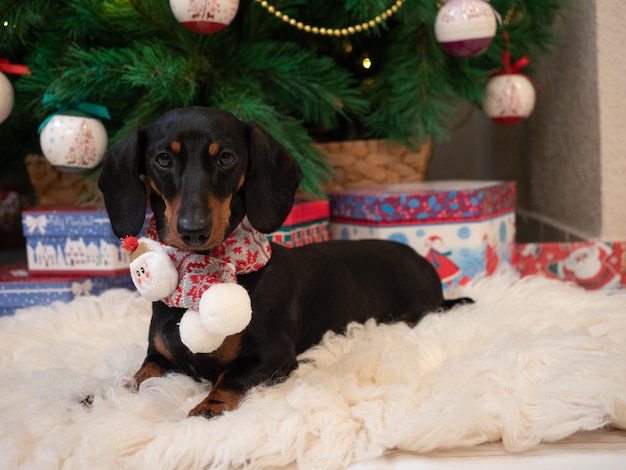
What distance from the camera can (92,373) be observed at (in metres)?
1.31

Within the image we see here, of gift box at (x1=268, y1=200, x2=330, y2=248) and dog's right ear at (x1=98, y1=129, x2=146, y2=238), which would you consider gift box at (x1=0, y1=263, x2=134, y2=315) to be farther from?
dog's right ear at (x1=98, y1=129, x2=146, y2=238)

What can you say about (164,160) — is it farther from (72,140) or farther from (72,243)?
(72,243)

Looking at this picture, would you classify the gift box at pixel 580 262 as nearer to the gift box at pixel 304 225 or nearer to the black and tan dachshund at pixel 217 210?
the gift box at pixel 304 225

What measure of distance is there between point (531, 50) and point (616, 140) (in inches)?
19.4

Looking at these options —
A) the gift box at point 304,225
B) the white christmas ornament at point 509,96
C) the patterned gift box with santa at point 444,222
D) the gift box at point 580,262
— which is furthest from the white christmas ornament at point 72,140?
the gift box at point 580,262

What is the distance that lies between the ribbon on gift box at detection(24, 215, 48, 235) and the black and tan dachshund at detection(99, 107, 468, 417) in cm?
76

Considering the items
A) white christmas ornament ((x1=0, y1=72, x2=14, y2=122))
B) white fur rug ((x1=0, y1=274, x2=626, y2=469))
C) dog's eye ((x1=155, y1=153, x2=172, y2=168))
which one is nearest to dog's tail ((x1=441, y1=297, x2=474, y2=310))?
white fur rug ((x1=0, y1=274, x2=626, y2=469))

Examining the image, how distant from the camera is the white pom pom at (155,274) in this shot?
1.05m

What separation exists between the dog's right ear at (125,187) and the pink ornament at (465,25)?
96 cm

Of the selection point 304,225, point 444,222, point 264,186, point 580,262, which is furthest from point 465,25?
point 264,186

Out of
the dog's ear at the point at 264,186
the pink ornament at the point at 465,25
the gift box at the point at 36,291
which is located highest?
the pink ornament at the point at 465,25

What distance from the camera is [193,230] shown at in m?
1.02

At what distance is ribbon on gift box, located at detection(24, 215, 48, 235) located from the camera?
6.10ft

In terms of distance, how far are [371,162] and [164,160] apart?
1.14 m
